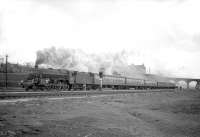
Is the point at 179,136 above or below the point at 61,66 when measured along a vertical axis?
below

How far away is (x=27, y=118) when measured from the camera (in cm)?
1013

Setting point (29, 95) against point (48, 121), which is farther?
point (29, 95)

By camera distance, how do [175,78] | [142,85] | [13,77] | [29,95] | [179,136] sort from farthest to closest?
1. [175,78]
2. [142,85]
3. [13,77]
4. [29,95]
5. [179,136]

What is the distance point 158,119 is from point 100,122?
399 cm

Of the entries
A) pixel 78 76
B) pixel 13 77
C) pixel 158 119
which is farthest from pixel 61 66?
pixel 158 119

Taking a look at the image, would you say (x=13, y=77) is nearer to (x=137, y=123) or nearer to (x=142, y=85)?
(x=142, y=85)

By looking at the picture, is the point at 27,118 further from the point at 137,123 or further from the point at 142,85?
the point at 142,85

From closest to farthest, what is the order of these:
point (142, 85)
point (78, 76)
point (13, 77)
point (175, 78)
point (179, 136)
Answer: point (179, 136)
point (78, 76)
point (13, 77)
point (142, 85)
point (175, 78)

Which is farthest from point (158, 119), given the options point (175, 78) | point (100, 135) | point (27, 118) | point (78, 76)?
point (175, 78)

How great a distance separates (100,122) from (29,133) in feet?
11.5

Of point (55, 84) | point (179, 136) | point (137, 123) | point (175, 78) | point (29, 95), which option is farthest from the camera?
point (175, 78)

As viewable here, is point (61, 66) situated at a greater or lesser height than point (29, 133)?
greater

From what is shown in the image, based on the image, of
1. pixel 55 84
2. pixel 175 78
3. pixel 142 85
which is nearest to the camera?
pixel 55 84

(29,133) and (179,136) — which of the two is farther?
(179,136)
